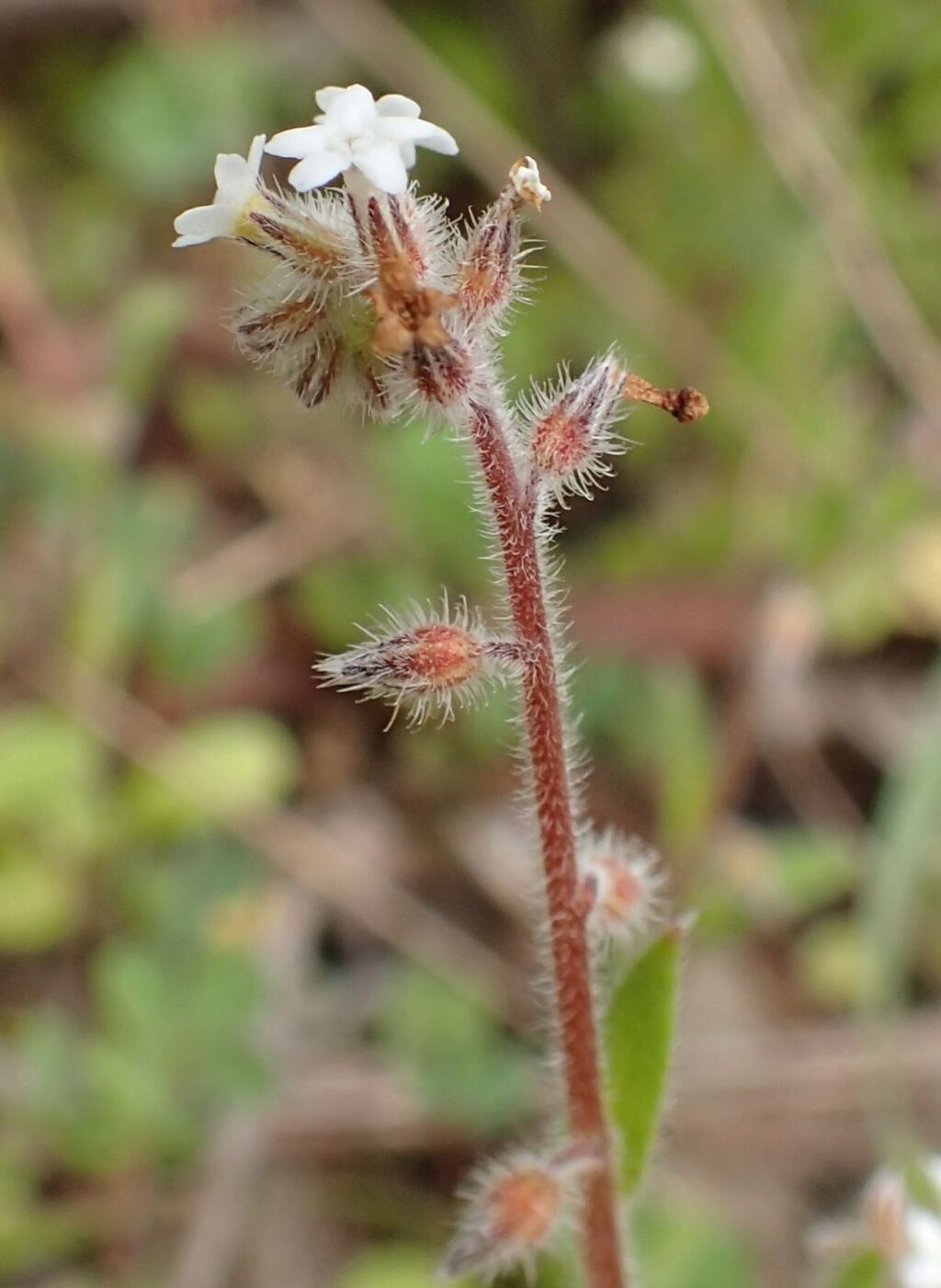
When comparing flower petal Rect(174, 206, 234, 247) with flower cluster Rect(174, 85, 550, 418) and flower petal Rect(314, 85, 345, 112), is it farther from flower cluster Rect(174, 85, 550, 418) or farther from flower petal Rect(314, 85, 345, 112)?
flower petal Rect(314, 85, 345, 112)

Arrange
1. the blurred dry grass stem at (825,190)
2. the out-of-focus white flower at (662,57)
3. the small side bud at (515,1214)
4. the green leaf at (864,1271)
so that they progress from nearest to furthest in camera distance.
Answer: the small side bud at (515,1214) → the green leaf at (864,1271) → the blurred dry grass stem at (825,190) → the out-of-focus white flower at (662,57)

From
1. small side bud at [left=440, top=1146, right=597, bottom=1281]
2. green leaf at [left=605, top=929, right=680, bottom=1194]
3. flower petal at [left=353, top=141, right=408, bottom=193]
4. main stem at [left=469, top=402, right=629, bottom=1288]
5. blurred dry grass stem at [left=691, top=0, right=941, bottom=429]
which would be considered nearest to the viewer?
flower petal at [left=353, top=141, right=408, bottom=193]

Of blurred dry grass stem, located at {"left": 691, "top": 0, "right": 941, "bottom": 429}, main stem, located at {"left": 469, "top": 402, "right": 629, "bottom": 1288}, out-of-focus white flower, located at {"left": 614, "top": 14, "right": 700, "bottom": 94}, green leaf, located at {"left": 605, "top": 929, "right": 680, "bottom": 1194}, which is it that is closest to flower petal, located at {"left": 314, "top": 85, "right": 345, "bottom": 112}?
main stem, located at {"left": 469, "top": 402, "right": 629, "bottom": 1288}

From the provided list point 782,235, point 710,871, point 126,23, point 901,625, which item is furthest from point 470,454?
point 126,23

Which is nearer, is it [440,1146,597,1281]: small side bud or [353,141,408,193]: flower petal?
[353,141,408,193]: flower petal

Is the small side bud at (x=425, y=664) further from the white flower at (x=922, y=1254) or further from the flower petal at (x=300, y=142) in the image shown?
the white flower at (x=922, y=1254)

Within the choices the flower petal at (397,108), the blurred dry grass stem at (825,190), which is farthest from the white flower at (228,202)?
the blurred dry grass stem at (825,190)
